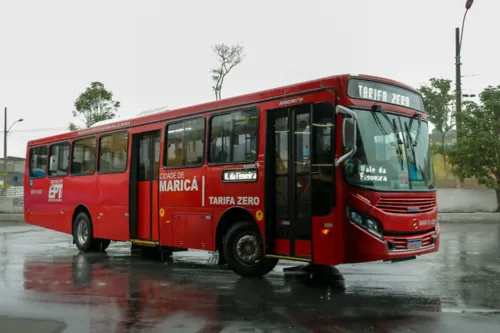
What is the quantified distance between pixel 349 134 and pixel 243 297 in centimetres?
270

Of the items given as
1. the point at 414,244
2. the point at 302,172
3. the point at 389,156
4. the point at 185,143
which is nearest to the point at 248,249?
the point at 302,172

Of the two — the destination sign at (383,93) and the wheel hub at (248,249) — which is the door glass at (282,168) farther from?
the destination sign at (383,93)

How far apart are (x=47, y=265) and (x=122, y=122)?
3613 millimetres

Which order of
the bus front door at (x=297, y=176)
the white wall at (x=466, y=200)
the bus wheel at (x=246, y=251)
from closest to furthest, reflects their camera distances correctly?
the bus front door at (x=297, y=176) < the bus wheel at (x=246, y=251) < the white wall at (x=466, y=200)

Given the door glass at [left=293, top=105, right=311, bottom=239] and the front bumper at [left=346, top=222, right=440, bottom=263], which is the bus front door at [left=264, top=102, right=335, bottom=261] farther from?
the front bumper at [left=346, top=222, right=440, bottom=263]

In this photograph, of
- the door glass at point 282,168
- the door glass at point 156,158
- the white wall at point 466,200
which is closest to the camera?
the door glass at point 282,168

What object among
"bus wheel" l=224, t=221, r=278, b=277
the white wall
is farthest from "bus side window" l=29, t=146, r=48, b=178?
the white wall

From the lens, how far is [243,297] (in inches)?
303

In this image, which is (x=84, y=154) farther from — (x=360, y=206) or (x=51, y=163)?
(x=360, y=206)

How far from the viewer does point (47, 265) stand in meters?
11.4

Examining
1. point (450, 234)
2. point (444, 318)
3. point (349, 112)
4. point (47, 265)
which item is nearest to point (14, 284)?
point (47, 265)

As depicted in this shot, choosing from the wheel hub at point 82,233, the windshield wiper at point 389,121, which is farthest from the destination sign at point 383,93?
the wheel hub at point 82,233

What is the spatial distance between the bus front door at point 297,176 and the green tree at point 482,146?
52.9ft

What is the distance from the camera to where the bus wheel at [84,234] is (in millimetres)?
13705
